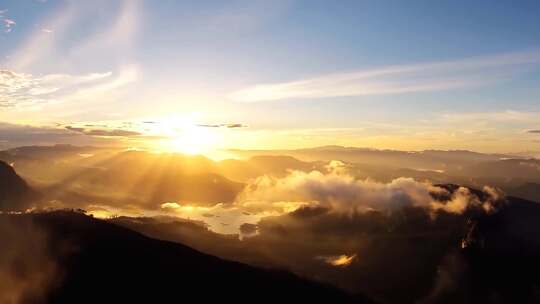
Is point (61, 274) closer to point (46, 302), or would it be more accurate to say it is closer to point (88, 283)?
point (88, 283)

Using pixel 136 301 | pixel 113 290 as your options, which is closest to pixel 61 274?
pixel 113 290

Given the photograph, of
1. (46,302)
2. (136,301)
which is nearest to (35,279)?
(46,302)

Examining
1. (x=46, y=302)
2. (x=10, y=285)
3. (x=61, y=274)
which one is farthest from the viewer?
(x=61, y=274)

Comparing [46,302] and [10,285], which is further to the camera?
[10,285]

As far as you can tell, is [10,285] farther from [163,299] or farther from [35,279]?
[163,299]

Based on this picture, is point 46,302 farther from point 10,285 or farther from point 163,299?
point 163,299

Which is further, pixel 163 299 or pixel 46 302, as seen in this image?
pixel 163 299

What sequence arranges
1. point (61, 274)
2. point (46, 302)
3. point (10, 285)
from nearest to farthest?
1. point (46, 302)
2. point (10, 285)
3. point (61, 274)

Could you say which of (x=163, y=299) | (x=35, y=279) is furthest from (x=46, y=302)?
(x=163, y=299)
